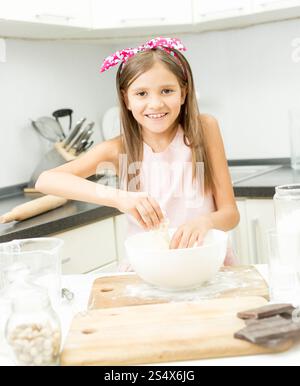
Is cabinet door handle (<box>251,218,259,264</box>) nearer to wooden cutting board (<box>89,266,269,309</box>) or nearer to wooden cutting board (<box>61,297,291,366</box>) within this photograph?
wooden cutting board (<box>89,266,269,309</box>)

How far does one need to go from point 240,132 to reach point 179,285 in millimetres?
1669

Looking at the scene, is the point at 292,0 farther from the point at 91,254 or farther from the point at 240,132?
the point at 91,254

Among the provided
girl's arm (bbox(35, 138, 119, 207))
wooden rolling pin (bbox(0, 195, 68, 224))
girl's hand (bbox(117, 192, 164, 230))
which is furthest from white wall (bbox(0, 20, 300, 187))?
girl's hand (bbox(117, 192, 164, 230))

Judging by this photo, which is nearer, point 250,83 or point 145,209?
point 145,209

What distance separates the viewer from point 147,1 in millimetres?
2258

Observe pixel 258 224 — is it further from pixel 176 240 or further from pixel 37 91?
pixel 37 91

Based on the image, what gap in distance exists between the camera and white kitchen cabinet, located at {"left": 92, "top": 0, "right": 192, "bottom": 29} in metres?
Result: 2.26

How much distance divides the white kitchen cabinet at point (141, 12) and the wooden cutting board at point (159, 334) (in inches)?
62.3

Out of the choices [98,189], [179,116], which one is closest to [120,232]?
[179,116]

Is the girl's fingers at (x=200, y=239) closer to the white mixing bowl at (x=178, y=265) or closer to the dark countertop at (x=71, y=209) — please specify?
the white mixing bowl at (x=178, y=265)

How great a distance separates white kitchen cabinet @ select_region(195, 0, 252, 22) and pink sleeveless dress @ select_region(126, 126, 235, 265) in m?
0.82

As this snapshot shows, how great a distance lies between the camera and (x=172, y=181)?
1588 millimetres

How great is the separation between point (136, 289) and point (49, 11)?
52.5 inches
